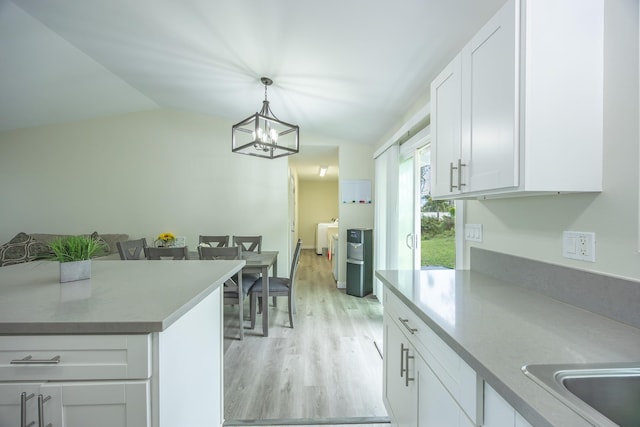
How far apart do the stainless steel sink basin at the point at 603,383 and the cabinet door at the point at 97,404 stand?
3.46 ft

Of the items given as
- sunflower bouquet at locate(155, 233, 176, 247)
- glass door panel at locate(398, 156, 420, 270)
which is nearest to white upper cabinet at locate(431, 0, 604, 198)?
glass door panel at locate(398, 156, 420, 270)

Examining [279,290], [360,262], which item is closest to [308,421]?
[279,290]

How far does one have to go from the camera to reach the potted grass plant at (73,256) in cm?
121

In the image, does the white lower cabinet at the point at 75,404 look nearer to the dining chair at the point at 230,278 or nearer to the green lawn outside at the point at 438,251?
the dining chair at the point at 230,278

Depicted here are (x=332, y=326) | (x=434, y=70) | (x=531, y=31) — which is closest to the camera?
(x=531, y=31)

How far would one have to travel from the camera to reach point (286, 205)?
14.9 feet

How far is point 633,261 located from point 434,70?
1.81 metres

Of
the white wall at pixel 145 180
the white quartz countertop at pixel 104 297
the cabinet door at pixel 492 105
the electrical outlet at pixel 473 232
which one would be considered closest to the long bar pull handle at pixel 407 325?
the cabinet door at pixel 492 105

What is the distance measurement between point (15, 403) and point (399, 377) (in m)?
1.42

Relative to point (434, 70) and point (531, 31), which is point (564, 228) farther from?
point (434, 70)

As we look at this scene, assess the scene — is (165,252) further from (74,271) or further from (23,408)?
(23,408)

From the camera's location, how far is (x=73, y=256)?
4.05ft

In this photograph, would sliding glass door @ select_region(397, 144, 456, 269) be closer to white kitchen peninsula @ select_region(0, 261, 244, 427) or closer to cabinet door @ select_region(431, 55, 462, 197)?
cabinet door @ select_region(431, 55, 462, 197)

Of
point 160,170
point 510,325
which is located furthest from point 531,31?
point 160,170
